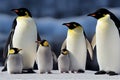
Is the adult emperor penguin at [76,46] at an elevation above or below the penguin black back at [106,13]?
below

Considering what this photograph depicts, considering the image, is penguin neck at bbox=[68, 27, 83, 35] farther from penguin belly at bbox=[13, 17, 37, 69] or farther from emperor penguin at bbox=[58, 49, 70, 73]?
penguin belly at bbox=[13, 17, 37, 69]

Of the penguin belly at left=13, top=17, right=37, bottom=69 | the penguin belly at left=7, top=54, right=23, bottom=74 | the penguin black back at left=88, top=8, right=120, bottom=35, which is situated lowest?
the penguin belly at left=7, top=54, right=23, bottom=74

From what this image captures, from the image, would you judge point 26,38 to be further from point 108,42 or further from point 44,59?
point 108,42

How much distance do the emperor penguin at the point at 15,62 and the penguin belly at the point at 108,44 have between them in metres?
1.31

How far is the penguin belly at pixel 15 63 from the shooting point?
258 inches

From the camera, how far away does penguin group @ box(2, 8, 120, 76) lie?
623 cm

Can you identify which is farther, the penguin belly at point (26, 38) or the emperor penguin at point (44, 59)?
the penguin belly at point (26, 38)

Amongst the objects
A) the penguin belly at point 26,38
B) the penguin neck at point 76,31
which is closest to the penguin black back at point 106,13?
the penguin neck at point 76,31

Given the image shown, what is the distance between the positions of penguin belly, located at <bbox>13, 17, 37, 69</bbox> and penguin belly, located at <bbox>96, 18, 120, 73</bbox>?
1.38 m

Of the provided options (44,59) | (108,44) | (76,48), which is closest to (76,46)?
(76,48)

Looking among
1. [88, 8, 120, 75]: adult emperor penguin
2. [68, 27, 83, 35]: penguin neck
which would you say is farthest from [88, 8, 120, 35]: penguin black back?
[68, 27, 83, 35]: penguin neck

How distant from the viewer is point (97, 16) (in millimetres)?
6379

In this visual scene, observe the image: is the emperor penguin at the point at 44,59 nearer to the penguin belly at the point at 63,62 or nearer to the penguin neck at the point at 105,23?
the penguin belly at the point at 63,62

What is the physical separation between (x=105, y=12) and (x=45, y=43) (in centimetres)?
115
